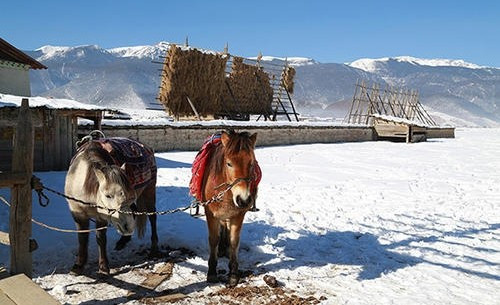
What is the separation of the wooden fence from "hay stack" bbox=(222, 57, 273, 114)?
17698 mm

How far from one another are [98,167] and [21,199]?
84 cm

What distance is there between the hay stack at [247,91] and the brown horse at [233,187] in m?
16.7

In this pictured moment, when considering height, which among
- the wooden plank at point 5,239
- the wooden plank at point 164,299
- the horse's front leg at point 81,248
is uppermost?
the wooden plank at point 5,239

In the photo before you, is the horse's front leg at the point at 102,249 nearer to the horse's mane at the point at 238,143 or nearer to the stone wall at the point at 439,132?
the horse's mane at the point at 238,143

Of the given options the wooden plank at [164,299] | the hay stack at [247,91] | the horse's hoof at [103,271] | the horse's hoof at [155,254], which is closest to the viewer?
the wooden plank at [164,299]

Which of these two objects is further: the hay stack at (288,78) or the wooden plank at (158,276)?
the hay stack at (288,78)

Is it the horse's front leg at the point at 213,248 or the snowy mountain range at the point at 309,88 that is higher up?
the snowy mountain range at the point at 309,88

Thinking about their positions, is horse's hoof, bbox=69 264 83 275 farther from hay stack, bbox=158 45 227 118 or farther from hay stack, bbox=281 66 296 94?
hay stack, bbox=281 66 296 94

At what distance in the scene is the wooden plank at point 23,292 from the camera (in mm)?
2824

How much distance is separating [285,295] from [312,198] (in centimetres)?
451

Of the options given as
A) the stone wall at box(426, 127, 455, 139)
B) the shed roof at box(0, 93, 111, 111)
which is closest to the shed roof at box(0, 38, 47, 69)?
the shed roof at box(0, 93, 111, 111)

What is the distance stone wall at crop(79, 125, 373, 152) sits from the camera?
1387 cm

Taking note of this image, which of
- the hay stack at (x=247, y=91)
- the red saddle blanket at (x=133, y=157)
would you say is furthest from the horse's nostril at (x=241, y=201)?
the hay stack at (x=247, y=91)

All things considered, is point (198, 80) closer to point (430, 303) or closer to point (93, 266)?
point (93, 266)
